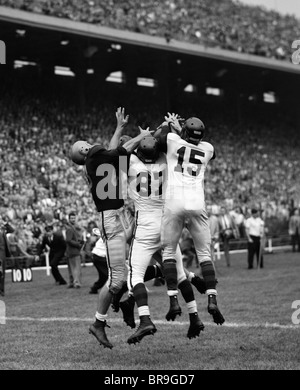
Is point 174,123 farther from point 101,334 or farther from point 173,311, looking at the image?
point 101,334

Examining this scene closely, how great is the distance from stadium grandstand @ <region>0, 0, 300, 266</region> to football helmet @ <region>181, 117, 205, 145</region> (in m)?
14.3

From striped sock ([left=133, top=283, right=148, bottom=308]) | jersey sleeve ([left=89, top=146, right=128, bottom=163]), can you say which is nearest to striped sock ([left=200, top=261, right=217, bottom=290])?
striped sock ([left=133, top=283, right=148, bottom=308])

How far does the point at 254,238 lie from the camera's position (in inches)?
861

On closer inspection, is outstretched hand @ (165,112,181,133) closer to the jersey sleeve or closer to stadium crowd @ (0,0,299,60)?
the jersey sleeve

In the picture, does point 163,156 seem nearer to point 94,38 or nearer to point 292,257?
point 292,257

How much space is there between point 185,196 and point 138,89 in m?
29.7

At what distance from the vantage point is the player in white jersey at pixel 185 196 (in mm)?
8266

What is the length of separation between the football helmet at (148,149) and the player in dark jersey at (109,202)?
0.08m

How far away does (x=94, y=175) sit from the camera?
8.42 meters

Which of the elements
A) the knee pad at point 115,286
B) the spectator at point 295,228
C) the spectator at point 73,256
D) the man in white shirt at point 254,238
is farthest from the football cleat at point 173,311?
the spectator at point 295,228

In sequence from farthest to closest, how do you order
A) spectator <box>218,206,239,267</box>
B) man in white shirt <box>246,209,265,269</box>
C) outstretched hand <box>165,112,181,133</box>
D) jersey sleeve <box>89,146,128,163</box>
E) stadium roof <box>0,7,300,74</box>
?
stadium roof <box>0,7,300,74</box>, spectator <box>218,206,239,267</box>, man in white shirt <box>246,209,265,269</box>, outstretched hand <box>165,112,181,133</box>, jersey sleeve <box>89,146,128,163</box>

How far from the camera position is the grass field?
7641 millimetres

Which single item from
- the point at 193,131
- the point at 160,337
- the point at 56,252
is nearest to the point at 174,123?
the point at 193,131

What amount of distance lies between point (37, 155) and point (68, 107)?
5.23 metres
